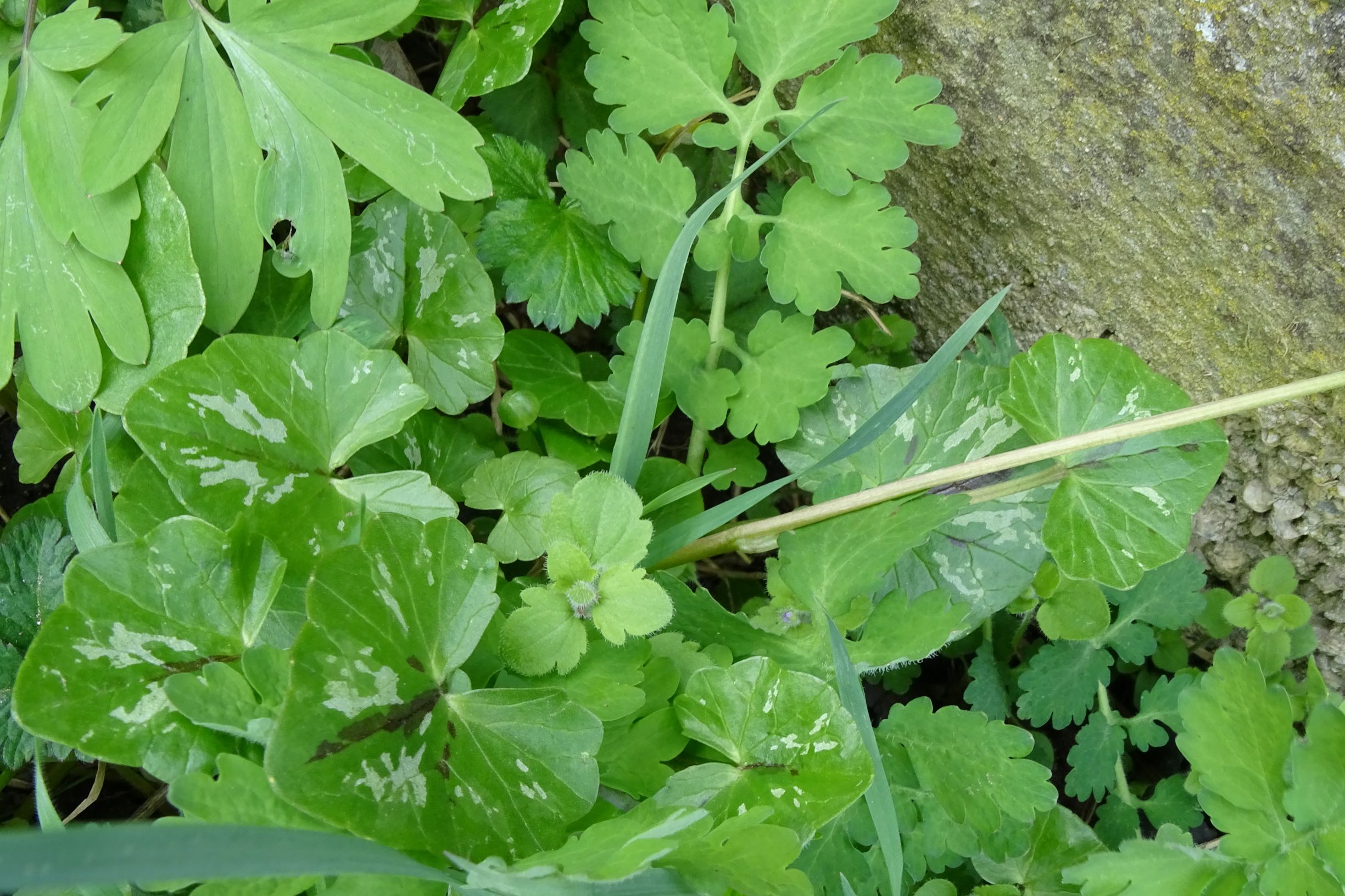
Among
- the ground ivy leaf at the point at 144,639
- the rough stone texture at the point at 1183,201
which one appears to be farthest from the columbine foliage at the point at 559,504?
the rough stone texture at the point at 1183,201

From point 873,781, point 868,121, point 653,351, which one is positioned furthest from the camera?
point 868,121

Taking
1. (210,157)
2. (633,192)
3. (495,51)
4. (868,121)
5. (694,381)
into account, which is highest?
(868,121)

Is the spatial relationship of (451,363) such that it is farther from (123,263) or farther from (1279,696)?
(1279,696)

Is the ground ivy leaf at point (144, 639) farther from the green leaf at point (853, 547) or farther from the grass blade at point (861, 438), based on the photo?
the green leaf at point (853, 547)

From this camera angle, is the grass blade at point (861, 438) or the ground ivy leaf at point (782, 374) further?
the ground ivy leaf at point (782, 374)

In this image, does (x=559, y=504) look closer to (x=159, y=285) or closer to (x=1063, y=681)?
(x=159, y=285)

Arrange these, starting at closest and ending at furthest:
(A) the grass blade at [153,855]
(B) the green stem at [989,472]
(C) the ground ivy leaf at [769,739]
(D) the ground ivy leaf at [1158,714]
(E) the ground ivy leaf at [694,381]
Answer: (A) the grass blade at [153,855], (C) the ground ivy leaf at [769,739], (B) the green stem at [989,472], (E) the ground ivy leaf at [694,381], (D) the ground ivy leaf at [1158,714]

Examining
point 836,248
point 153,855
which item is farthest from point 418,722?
point 836,248

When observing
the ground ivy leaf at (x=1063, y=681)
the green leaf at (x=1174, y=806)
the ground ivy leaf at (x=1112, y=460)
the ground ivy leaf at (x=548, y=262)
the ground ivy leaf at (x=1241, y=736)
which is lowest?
the green leaf at (x=1174, y=806)
